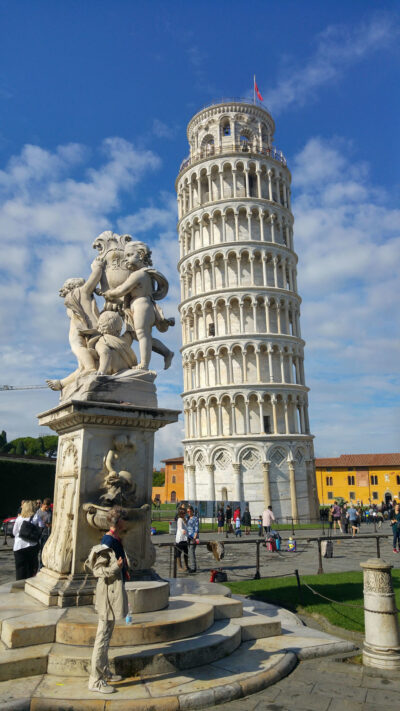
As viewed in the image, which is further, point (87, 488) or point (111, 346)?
point (111, 346)

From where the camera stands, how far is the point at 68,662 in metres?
4.80

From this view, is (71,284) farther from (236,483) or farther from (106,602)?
(236,483)

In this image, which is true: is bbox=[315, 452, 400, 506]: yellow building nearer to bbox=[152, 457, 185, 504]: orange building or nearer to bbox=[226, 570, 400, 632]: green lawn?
bbox=[152, 457, 185, 504]: orange building

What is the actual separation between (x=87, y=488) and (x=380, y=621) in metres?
3.86

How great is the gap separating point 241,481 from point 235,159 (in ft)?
A: 100

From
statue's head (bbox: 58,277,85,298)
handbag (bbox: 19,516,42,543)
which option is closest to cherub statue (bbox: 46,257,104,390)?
statue's head (bbox: 58,277,85,298)

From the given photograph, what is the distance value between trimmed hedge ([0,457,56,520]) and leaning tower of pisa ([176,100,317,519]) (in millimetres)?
14207

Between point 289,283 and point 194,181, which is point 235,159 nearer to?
point 194,181

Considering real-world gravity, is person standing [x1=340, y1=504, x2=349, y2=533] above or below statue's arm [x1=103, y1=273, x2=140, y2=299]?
below

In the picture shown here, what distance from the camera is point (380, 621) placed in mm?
5887

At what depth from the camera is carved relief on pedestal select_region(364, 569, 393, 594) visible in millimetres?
5969

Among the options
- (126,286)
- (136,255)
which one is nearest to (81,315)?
(126,286)

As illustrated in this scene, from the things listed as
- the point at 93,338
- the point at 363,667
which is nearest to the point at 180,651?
the point at 363,667

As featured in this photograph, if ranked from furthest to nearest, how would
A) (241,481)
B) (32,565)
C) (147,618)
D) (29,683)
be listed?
(241,481) → (32,565) → (147,618) → (29,683)
